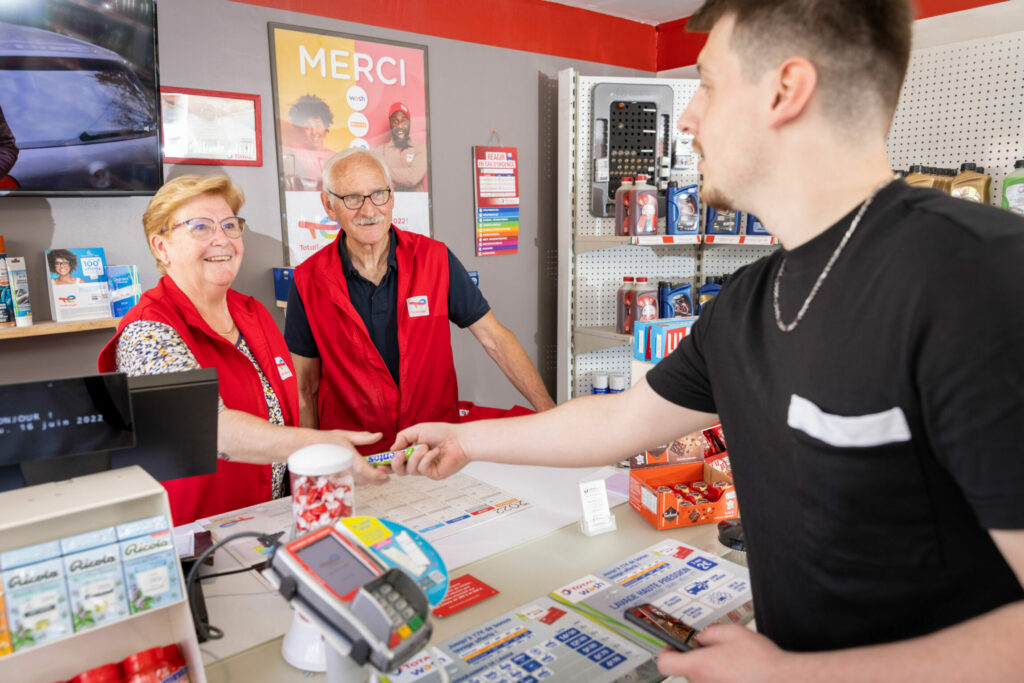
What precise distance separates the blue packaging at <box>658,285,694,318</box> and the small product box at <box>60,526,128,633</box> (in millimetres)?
3078

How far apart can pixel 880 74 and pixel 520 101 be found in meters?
3.70

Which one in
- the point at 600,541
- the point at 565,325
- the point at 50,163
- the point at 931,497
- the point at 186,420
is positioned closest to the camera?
the point at 931,497

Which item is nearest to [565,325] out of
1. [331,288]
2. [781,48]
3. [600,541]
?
[331,288]

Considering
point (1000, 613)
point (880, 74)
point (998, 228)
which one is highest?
point (880, 74)

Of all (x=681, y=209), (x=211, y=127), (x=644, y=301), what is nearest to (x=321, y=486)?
(x=211, y=127)

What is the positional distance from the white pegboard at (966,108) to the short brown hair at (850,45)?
227cm

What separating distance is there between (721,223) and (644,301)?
636mm

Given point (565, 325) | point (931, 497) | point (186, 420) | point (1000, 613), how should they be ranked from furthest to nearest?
point (565, 325) → point (186, 420) → point (931, 497) → point (1000, 613)

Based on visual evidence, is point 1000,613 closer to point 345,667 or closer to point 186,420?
point 345,667

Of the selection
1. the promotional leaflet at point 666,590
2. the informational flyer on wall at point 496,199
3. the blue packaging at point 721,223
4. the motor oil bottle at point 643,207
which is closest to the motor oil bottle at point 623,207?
the motor oil bottle at point 643,207

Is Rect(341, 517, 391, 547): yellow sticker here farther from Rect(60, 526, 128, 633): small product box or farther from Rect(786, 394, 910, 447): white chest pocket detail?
Rect(786, 394, 910, 447): white chest pocket detail

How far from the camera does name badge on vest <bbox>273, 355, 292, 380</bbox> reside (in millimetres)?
2277

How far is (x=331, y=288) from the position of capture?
2.71 meters

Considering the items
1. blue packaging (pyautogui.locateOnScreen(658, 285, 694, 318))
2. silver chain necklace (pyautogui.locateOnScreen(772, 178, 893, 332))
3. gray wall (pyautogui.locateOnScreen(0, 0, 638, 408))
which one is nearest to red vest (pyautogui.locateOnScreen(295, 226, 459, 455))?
gray wall (pyautogui.locateOnScreen(0, 0, 638, 408))
